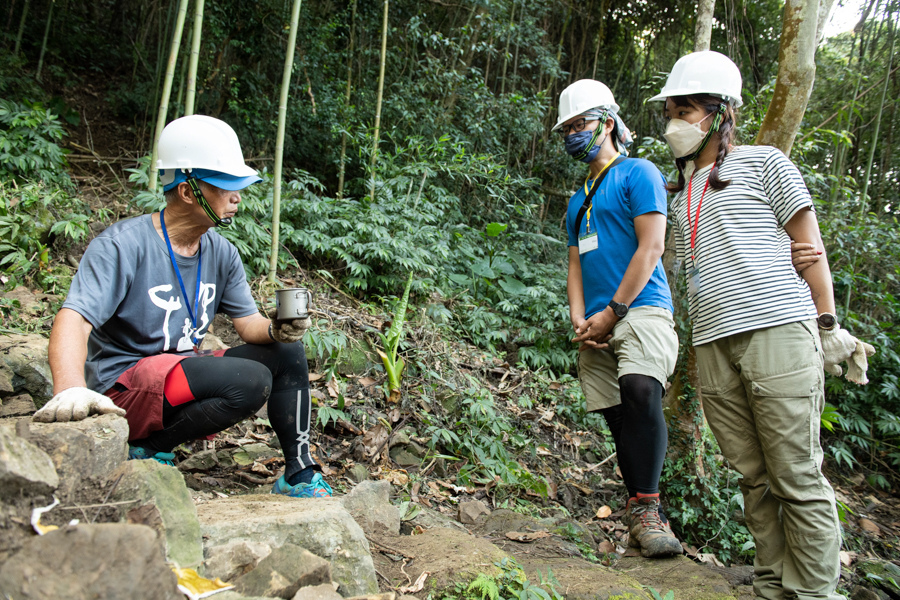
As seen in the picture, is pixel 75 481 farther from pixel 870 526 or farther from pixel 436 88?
pixel 436 88

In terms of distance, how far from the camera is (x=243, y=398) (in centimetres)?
216

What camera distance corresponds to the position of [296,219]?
5449 millimetres

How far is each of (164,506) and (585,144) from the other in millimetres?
2169

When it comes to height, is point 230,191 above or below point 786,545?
above

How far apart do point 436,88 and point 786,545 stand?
22.8 feet

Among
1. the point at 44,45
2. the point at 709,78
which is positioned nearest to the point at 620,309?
the point at 709,78

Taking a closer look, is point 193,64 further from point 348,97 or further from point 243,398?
point 348,97

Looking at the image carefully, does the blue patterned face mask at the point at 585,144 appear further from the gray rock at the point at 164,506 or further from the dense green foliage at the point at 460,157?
the gray rock at the point at 164,506

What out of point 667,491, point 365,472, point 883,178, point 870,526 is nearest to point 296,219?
point 365,472

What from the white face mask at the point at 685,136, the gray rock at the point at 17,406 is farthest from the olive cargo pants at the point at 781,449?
the gray rock at the point at 17,406

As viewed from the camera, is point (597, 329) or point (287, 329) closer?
point (287, 329)

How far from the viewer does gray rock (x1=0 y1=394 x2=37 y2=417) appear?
2.65m

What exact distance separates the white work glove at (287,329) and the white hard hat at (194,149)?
58 cm

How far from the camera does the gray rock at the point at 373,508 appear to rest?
2170 mm
